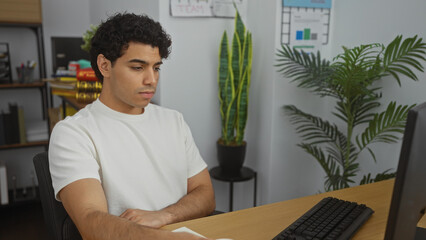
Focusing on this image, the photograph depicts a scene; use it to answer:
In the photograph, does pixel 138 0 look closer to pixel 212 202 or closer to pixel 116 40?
pixel 116 40

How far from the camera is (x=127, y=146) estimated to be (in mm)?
1363

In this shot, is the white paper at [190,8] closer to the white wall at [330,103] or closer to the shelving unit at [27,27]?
the white wall at [330,103]

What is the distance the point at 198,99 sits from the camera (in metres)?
2.44

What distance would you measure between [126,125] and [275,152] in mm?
1296

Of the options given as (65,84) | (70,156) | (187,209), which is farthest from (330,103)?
(70,156)

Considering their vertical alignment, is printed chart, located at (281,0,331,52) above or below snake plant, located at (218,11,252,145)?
above

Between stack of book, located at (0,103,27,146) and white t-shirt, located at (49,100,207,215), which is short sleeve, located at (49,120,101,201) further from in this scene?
stack of book, located at (0,103,27,146)

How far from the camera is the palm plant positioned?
6.23 feet

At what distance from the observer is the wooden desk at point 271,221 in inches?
43.1

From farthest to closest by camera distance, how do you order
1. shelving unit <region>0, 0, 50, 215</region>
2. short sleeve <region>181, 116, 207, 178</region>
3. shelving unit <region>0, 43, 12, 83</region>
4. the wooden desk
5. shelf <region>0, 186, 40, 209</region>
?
shelf <region>0, 186, 40, 209</region>, shelving unit <region>0, 43, 12, 83</region>, shelving unit <region>0, 0, 50, 215</region>, short sleeve <region>181, 116, 207, 178</region>, the wooden desk

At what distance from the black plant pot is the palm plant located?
388 millimetres

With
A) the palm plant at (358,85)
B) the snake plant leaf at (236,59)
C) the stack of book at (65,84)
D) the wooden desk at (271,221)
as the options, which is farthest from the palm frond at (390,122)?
the stack of book at (65,84)

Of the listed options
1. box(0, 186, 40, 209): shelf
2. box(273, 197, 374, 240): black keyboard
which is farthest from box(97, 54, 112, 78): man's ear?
box(0, 186, 40, 209): shelf

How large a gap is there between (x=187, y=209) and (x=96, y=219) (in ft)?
1.38
